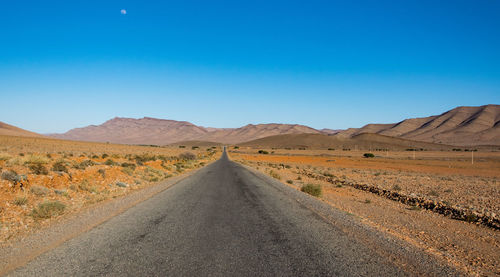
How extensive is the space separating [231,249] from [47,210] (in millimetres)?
6393

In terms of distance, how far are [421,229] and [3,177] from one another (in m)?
14.8

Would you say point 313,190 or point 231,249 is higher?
point 231,249

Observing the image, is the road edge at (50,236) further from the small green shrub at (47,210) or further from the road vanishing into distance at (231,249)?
the small green shrub at (47,210)

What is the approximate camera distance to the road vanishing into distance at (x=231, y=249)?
4.46 meters

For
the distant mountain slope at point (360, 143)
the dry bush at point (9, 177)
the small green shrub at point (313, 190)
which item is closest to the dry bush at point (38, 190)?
the dry bush at point (9, 177)

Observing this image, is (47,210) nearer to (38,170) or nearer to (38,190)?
(38,190)

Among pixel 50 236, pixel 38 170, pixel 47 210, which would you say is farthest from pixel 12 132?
pixel 50 236

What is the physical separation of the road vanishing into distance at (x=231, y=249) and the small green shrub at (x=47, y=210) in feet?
7.04

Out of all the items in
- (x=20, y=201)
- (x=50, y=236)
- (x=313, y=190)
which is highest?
(x=20, y=201)

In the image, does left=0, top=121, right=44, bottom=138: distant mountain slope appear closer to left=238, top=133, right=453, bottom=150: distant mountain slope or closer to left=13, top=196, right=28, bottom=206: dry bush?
left=13, top=196, right=28, bottom=206: dry bush

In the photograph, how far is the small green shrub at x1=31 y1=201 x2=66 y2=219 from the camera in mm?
8141

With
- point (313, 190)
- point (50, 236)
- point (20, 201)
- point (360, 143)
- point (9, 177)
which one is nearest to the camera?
point (50, 236)

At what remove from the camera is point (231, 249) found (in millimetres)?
5312

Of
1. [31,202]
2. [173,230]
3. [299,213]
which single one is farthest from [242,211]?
[31,202]
